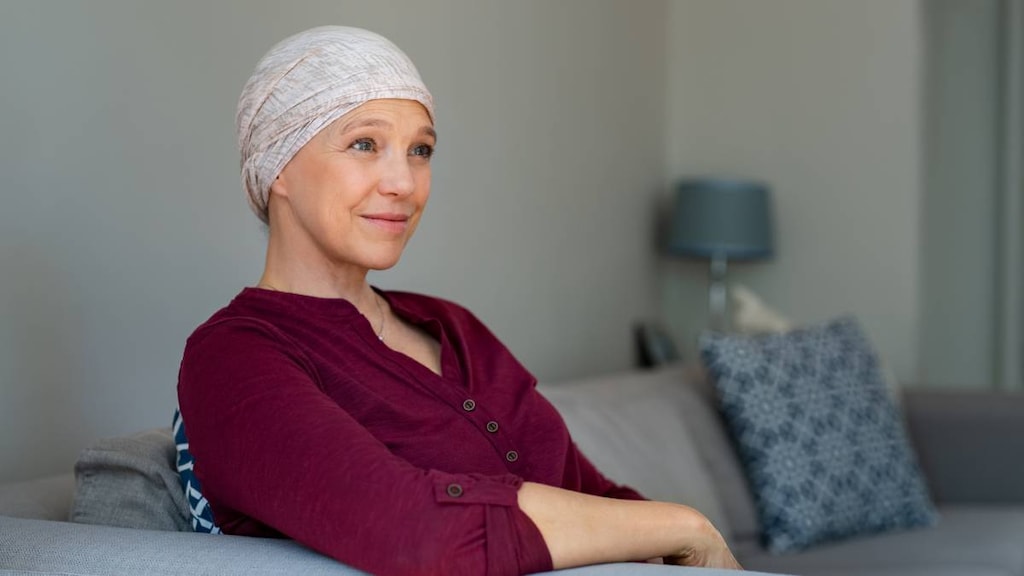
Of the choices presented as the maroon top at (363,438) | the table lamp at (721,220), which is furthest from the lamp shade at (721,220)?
the maroon top at (363,438)

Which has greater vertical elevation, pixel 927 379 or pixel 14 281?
pixel 14 281

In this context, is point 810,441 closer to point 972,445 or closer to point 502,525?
point 972,445

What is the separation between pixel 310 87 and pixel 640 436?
1429 mm

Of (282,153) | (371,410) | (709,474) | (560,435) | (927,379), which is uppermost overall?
(282,153)

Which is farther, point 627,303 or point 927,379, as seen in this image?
point 927,379

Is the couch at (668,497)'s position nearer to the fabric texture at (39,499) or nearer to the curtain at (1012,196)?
the fabric texture at (39,499)

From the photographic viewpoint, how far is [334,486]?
1.14m

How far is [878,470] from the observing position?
298 centimetres

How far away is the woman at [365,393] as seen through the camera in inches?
44.8

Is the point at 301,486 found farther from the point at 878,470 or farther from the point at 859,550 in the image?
the point at 878,470

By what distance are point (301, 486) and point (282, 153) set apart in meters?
0.46

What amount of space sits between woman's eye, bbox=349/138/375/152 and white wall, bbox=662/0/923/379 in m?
3.43

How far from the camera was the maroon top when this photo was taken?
1.12 metres

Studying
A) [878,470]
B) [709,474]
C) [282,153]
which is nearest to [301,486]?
[282,153]
